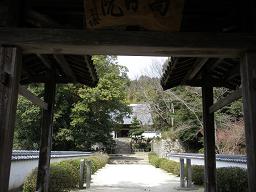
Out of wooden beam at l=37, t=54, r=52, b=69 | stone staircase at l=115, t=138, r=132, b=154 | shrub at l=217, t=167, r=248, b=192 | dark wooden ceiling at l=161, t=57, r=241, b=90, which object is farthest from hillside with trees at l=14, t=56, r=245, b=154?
wooden beam at l=37, t=54, r=52, b=69

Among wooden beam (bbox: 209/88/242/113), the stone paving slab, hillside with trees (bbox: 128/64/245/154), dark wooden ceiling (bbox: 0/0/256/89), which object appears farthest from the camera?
hillside with trees (bbox: 128/64/245/154)

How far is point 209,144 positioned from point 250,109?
3337 mm

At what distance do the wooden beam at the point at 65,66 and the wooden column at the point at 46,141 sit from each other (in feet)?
1.44

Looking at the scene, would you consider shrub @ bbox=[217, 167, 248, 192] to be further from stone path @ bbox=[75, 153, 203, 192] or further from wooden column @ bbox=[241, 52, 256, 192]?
wooden column @ bbox=[241, 52, 256, 192]

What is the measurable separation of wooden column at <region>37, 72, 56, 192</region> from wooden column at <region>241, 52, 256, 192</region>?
471 centimetres

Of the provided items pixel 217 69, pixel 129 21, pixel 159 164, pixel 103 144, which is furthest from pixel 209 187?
pixel 103 144

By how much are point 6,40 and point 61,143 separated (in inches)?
1028

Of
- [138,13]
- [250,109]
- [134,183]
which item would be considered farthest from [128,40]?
[134,183]

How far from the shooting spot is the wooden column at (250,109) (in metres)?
3.91

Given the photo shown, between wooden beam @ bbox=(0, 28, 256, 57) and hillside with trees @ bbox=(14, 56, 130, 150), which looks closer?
wooden beam @ bbox=(0, 28, 256, 57)

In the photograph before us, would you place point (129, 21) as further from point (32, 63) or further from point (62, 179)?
point (62, 179)

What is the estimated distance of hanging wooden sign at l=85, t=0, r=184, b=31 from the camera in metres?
4.30

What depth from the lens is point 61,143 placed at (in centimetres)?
2930

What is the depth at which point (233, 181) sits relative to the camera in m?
9.49
